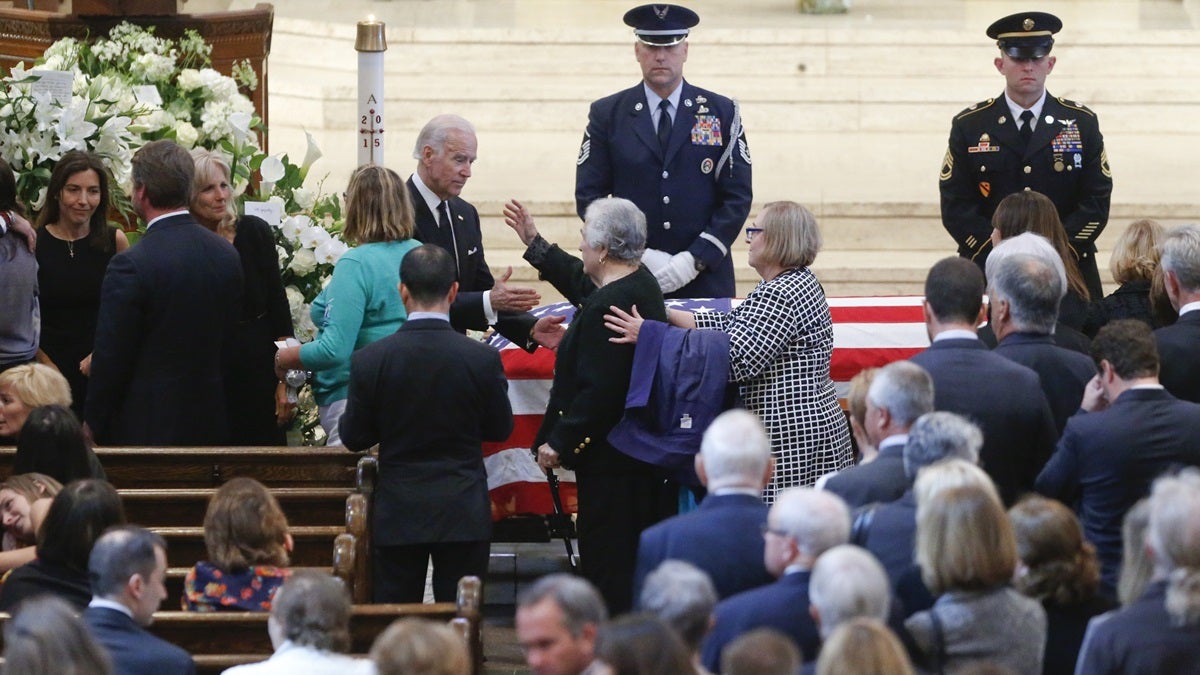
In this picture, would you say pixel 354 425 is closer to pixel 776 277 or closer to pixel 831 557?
pixel 776 277

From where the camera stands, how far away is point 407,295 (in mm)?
5121

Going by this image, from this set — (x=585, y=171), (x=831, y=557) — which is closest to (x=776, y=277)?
(x=585, y=171)

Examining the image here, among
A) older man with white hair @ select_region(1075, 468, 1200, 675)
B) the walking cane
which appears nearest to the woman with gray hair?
the walking cane

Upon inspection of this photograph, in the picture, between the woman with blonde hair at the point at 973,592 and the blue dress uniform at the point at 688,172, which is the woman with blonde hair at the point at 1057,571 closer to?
the woman with blonde hair at the point at 973,592

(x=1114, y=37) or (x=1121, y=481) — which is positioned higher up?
(x=1114, y=37)

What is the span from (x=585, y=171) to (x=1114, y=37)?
594 centimetres

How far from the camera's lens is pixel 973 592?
361 centimetres

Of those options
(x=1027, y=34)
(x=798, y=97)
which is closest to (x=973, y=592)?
(x=1027, y=34)

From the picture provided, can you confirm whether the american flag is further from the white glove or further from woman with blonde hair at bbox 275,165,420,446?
woman with blonde hair at bbox 275,165,420,446

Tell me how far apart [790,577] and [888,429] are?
720 mm

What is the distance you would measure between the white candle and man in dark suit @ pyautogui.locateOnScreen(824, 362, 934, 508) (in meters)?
3.05

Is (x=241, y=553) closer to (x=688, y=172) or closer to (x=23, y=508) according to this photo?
(x=23, y=508)

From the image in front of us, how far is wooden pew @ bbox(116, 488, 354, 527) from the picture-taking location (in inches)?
206

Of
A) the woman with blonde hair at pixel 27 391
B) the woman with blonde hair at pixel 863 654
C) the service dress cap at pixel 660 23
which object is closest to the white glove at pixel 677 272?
the service dress cap at pixel 660 23
